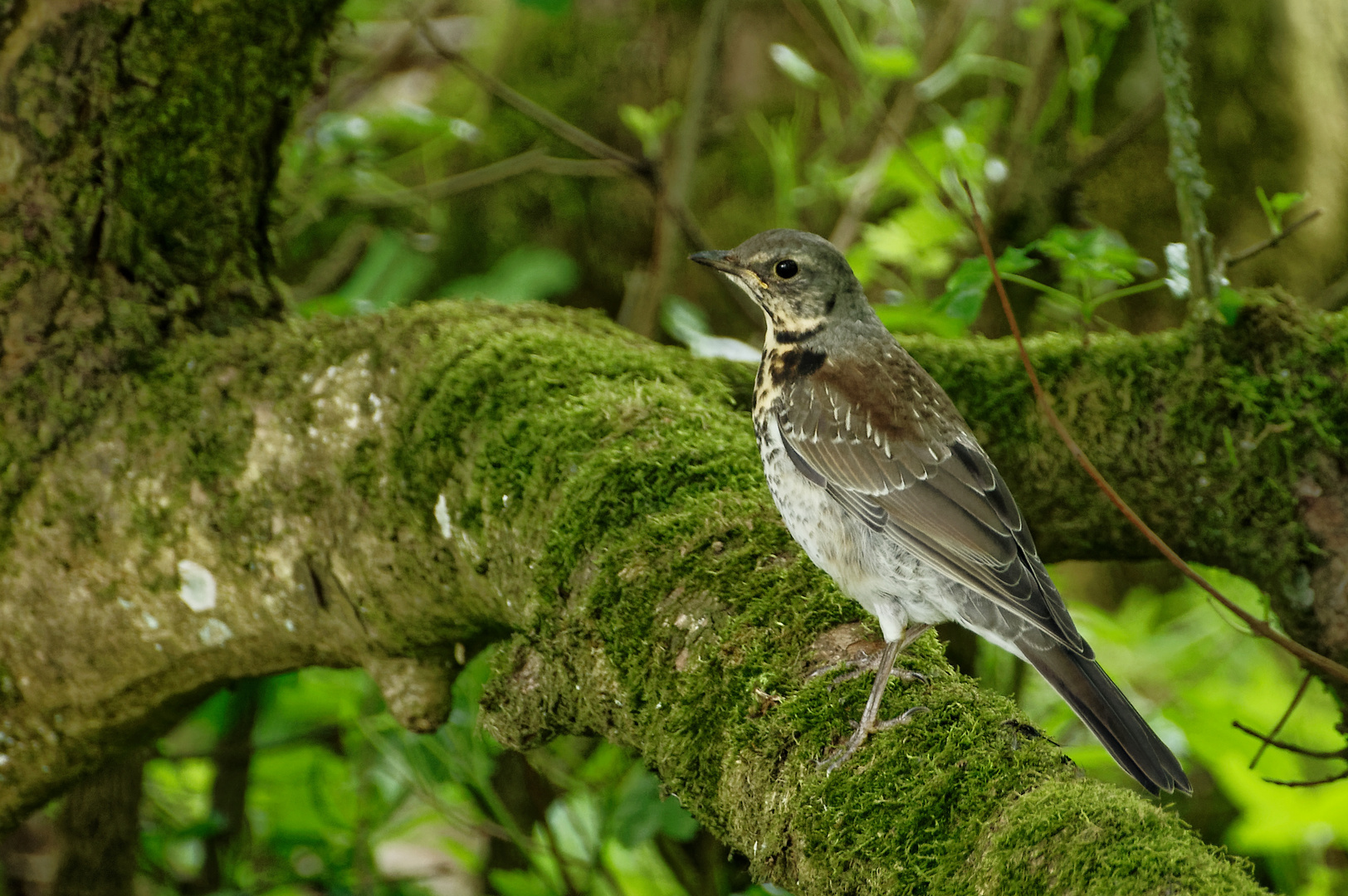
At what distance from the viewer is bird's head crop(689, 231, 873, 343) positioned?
9.26 feet

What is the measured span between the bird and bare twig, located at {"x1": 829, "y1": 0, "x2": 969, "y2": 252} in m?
2.52

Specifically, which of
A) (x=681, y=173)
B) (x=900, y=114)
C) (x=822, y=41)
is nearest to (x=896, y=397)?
(x=681, y=173)

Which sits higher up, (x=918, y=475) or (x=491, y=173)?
(x=918, y=475)

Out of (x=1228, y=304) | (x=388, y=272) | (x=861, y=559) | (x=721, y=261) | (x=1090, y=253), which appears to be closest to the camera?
(x=861, y=559)

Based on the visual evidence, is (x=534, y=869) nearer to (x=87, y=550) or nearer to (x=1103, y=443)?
(x=87, y=550)

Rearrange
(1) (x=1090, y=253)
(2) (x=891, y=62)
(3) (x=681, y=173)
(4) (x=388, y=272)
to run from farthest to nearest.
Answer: (4) (x=388, y=272) < (3) (x=681, y=173) < (2) (x=891, y=62) < (1) (x=1090, y=253)

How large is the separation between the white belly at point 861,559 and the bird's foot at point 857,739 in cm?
35

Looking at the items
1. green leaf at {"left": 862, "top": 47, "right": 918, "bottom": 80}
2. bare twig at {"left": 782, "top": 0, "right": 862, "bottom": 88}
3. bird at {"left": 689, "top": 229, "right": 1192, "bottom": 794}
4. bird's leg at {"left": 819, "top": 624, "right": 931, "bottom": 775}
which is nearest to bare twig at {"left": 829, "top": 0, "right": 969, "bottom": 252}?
bare twig at {"left": 782, "top": 0, "right": 862, "bottom": 88}

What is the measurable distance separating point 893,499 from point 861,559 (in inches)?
7.6

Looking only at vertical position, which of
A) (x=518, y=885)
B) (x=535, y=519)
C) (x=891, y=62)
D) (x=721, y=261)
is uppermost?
(x=891, y=62)

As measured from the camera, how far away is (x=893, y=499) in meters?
2.39

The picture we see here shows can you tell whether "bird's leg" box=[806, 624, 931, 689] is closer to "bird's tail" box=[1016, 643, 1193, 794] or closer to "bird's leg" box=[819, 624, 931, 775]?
"bird's leg" box=[819, 624, 931, 775]

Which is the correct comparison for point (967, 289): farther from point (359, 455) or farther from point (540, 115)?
point (540, 115)

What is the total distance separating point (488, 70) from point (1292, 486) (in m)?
4.61
